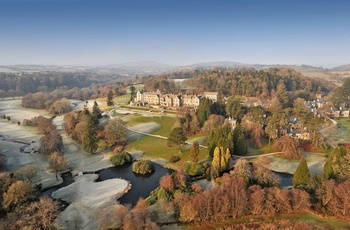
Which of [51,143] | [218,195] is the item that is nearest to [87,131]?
[51,143]

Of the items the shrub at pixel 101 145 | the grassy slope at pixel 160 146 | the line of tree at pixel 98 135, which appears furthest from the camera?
the shrub at pixel 101 145

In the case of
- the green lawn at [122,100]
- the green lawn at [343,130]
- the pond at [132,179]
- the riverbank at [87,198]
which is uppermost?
the green lawn at [122,100]

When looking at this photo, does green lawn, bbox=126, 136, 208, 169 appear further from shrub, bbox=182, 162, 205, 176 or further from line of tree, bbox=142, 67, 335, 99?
line of tree, bbox=142, 67, 335, 99

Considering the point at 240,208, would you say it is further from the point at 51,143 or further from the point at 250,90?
the point at 250,90

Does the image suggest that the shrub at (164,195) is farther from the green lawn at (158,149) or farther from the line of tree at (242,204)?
the green lawn at (158,149)

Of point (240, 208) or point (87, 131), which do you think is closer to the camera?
point (240, 208)

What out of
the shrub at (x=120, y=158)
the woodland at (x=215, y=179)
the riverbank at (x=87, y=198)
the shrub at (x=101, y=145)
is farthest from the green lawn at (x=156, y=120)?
the riverbank at (x=87, y=198)
